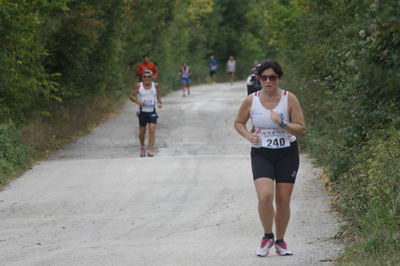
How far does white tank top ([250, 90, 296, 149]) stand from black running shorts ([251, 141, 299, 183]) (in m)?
0.06

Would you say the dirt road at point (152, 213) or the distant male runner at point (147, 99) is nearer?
the dirt road at point (152, 213)

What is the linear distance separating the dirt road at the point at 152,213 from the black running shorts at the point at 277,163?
2.56 feet

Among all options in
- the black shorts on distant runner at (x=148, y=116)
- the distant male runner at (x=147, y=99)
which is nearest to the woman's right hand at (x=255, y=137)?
the distant male runner at (x=147, y=99)

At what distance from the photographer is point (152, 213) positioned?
11.1 m

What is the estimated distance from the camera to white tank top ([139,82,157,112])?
18266mm

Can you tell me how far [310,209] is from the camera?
36.2 feet

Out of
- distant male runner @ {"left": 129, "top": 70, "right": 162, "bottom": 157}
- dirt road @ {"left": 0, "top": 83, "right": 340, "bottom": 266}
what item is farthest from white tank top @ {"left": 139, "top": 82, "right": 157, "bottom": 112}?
dirt road @ {"left": 0, "top": 83, "right": 340, "bottom": 266}

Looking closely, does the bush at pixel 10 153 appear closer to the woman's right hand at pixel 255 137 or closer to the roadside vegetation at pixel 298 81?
the roadside vegetation at pixel 298 81

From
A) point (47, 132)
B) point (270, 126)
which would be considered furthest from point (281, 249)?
point (47, 132)

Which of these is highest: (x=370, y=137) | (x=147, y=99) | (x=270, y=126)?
(x=270, y=126)

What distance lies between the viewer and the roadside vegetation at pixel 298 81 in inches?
298

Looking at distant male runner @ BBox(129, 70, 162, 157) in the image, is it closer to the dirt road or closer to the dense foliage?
the dirt road

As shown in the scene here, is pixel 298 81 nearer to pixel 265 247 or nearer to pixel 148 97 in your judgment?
pixel 148 97

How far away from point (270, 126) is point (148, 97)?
35.2 ft
